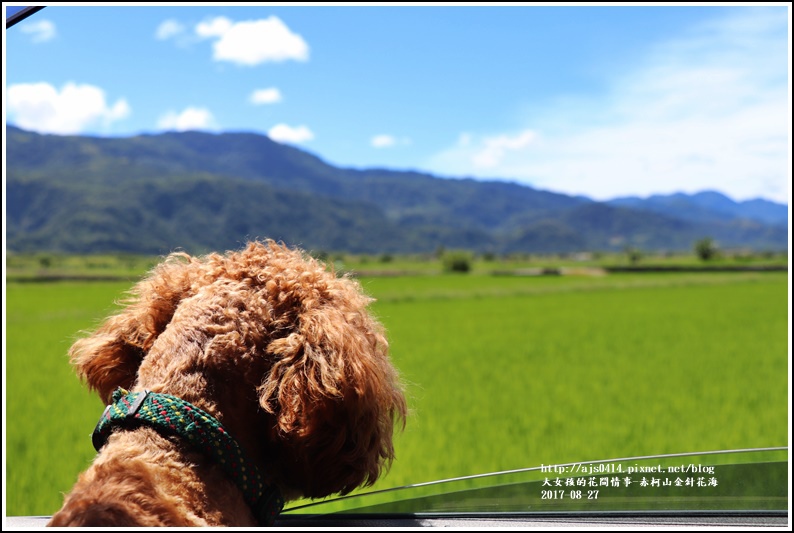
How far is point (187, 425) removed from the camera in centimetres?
119

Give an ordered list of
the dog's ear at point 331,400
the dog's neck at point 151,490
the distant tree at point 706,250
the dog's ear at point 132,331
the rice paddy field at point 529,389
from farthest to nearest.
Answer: the distant tree at point 706,250, the rice paddy field at point 529,389, the dog's ear at point 132,331, the dog's ear at point 331,400, the dog's neck at point 151,490

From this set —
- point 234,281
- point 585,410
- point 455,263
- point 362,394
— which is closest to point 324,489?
point 362,394

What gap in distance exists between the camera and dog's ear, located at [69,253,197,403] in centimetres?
150

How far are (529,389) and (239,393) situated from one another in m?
8.31

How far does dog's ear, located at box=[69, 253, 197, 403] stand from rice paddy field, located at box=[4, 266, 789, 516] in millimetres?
238

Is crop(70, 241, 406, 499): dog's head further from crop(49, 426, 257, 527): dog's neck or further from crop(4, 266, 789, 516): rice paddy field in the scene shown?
crop(4, 266, 789, 516): rice paddy field

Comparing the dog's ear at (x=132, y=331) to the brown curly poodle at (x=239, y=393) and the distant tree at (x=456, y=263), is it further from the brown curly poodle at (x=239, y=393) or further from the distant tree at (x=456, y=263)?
the distant tree at (x=456, y=263)

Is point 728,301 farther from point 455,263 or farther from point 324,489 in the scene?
point 455,263

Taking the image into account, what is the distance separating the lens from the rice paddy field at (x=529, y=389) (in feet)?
18.9

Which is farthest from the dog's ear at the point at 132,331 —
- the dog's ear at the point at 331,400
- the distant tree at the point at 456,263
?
the distant tree at the point at 456,263

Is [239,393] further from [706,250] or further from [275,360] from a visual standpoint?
[706,250]

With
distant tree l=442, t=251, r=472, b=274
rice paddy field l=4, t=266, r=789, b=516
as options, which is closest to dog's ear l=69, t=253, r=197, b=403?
rice paddy field l=4, t=266, r=789, b=516

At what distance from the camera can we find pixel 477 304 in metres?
23.6

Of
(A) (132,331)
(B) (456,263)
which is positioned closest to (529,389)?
(A) (132,331)
